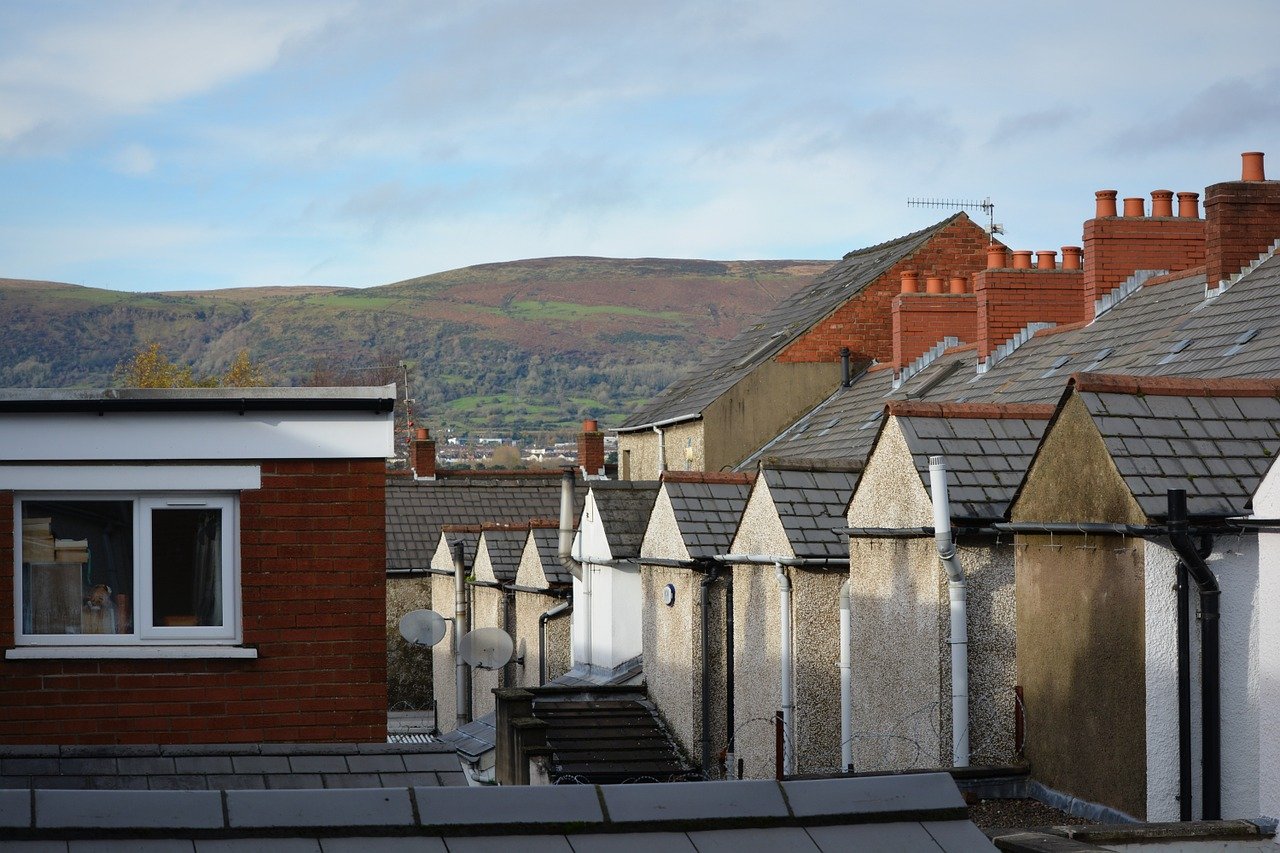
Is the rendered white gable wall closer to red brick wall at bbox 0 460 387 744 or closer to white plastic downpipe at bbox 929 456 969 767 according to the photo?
white plastic downpipe at bbox 929 456 969 767

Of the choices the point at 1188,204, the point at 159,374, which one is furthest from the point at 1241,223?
the point at 159,374

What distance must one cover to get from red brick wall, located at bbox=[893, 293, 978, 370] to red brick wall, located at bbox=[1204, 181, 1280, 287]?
8.53 meters

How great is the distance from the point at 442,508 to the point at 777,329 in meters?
11.2

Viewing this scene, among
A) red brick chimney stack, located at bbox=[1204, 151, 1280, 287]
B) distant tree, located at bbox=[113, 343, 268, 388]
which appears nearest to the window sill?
red brick chimney stack, located at bbox=[1204, 151, 1280, 287]

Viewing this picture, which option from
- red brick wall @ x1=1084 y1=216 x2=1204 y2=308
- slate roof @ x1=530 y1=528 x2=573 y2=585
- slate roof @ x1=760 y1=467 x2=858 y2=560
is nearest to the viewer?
slate roof @ x1=760 y1=467 x2=858 y2=560

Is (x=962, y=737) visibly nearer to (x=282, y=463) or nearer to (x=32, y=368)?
(x=282, y=463)

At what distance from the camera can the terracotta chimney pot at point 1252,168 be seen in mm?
17078

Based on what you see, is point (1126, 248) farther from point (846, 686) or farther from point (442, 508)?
point (442, 508)

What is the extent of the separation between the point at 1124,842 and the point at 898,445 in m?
6.49

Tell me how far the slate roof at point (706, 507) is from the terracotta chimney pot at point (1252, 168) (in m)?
6.37

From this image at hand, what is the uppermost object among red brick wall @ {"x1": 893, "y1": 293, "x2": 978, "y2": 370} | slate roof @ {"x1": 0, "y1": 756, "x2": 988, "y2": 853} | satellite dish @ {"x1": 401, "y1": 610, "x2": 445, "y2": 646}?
red brick wall @ {"x1": 893, "y1": 293, "x2": 978, "y2": 370}

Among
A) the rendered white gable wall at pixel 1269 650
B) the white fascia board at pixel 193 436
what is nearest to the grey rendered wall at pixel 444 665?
the white fascia board at pixel 193 436

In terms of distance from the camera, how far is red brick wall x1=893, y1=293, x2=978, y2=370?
2531 cm

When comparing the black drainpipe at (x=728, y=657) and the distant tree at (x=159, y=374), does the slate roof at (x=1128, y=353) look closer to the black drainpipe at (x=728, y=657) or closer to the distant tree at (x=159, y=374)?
the black drainpipe at (x=728, y=657)
